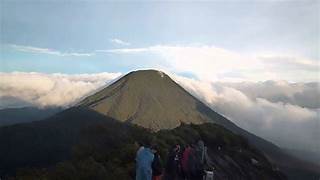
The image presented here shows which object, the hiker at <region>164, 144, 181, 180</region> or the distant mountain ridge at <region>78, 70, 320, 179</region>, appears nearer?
the hiker at <region>164, 144, 181, 180</region>

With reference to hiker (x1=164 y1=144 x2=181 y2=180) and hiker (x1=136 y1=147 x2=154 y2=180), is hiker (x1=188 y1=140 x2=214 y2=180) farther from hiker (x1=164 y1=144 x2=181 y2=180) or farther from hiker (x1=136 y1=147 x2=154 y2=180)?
hiker (x1=136 y1=147 x2=154 y2=180)

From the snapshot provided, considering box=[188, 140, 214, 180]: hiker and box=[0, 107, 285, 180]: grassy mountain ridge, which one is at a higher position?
box=[188, 140, 214, 180]: hiker

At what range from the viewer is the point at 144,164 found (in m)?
7.29

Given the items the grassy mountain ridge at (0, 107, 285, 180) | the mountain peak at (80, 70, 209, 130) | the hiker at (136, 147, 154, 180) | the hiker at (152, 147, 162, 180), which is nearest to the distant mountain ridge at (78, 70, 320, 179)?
the mountain peak at (80, 70, 209, 130)

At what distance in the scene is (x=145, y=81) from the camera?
52.7 feet

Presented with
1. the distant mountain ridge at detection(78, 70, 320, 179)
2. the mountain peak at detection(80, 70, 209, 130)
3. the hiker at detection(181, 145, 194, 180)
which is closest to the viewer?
the hiker at detection(181, 145, 194, 180)

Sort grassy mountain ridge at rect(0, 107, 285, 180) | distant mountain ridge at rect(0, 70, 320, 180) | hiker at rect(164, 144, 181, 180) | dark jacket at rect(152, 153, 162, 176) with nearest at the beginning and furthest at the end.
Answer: dark jacket at rect(152, 153, 162, 176)
hiker at rect(164, 144, 181, 180)
grassy mountain ridge at rect(0, 107, 285, 180)
distant mountain ridge at rect(0, 70, 320, 180)

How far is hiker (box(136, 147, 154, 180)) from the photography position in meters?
7.29

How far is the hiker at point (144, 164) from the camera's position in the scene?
7285mm

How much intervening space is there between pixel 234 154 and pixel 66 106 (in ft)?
16.6

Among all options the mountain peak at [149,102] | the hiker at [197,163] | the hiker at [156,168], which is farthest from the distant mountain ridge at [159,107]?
the hiker at [156,168]

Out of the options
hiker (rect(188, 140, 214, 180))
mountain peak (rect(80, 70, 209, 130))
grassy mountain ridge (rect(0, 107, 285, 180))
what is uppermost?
mountain peak (rect(80, 70, 209, 130))

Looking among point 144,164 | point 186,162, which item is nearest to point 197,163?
point 186,162

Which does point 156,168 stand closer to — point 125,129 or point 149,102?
point 125,129
